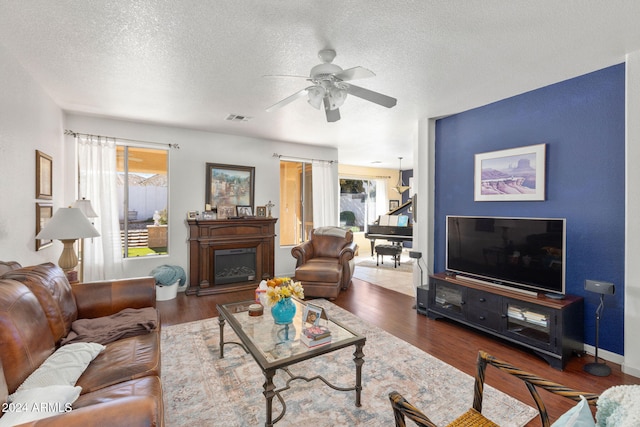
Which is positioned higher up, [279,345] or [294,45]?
[294,45]

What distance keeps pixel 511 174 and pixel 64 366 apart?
4086 mm

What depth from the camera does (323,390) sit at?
7.32 ft

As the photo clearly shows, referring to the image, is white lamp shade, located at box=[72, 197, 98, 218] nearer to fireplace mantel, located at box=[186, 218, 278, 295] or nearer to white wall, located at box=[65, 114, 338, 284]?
white wall, located at box=[65, 114, 338, 284]

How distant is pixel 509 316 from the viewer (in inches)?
116

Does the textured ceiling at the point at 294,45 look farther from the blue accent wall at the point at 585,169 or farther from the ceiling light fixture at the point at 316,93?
the ceiling light fixture at the point at 316,93

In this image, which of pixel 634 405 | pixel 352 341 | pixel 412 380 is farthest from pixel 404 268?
pixel 634 405

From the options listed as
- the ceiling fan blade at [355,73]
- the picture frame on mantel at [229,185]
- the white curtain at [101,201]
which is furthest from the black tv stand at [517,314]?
the white curtain at [101,201]

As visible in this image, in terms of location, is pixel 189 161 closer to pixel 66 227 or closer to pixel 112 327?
pixel 66 227

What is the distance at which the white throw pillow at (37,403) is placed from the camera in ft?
3.62

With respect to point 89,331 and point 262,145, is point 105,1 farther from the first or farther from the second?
point 262,145

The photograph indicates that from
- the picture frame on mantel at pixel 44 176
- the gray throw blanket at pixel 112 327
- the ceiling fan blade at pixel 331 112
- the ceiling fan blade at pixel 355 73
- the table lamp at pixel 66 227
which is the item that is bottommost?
the gray throw blanket at pixel 112 327

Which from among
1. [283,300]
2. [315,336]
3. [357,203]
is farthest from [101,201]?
[357,203]

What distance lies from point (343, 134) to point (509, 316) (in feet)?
11.7

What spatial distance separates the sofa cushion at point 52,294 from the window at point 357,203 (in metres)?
7.55
